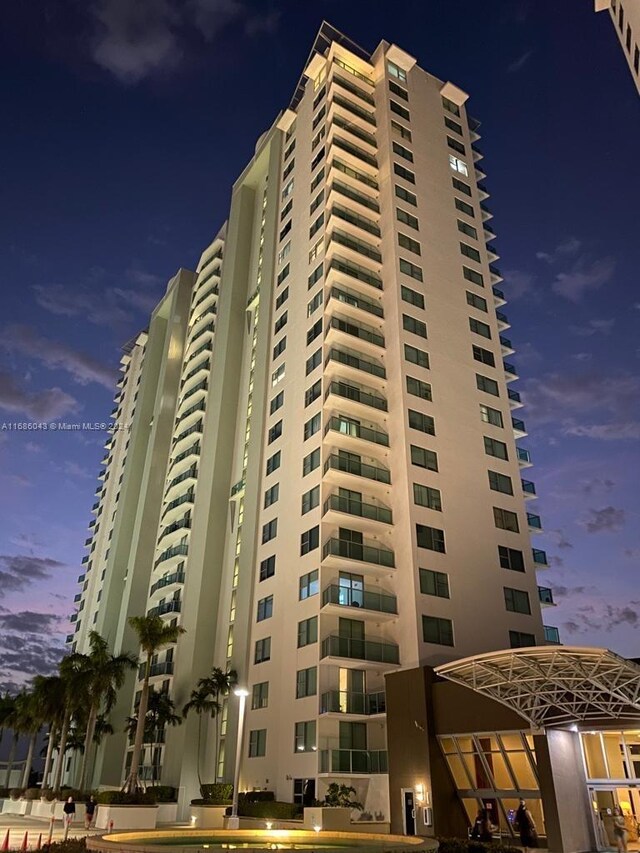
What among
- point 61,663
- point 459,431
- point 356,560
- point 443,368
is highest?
point 443,368

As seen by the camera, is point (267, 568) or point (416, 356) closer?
point (267, 568)

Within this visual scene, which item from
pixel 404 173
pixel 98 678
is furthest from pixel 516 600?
pixel 404 173

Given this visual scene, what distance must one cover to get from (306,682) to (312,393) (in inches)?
800

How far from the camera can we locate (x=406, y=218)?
58.0 metres

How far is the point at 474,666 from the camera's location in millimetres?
28984

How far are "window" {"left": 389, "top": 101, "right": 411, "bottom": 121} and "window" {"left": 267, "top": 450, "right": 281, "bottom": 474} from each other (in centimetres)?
3519

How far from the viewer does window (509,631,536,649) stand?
45031 mm

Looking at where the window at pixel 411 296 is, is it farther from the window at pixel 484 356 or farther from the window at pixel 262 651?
the window at pixel 262 651

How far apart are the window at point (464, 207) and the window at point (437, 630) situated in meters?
38.5

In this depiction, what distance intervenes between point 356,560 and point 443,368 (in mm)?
17642

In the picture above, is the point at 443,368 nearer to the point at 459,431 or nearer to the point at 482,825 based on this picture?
the point at 459,431

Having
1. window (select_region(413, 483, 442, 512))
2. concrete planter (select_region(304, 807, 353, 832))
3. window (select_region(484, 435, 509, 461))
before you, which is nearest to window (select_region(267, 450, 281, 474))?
window (select_region(413, 483, 442, 512))

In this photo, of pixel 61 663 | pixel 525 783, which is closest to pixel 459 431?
pixel 525 783

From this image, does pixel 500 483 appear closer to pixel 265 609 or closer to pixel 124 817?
pixel 265 609
